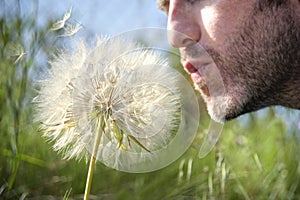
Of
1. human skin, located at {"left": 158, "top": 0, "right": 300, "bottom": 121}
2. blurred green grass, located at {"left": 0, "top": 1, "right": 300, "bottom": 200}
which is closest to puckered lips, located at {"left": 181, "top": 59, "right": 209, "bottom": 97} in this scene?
human skin, located at {"left": 158, "top": 0, "right": 300, "bottom": 121}

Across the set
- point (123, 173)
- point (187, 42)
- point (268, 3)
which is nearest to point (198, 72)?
point (187, 42)

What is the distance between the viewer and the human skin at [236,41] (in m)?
1.56

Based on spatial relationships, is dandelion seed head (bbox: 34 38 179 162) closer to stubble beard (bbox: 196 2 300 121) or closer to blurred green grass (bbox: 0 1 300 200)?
stubble beard (bbox: 196 2 300 121)

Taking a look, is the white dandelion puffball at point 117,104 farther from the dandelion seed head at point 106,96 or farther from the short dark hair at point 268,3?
the short dark hair at point 268,3

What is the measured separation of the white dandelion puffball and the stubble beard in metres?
0.37

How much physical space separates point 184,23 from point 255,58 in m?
0.19

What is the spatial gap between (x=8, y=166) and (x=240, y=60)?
0.91m

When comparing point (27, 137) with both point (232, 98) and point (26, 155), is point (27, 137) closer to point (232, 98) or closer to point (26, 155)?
point (26, 155)

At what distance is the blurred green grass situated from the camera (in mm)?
2096

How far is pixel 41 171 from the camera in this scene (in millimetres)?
2379

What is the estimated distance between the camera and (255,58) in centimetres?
161

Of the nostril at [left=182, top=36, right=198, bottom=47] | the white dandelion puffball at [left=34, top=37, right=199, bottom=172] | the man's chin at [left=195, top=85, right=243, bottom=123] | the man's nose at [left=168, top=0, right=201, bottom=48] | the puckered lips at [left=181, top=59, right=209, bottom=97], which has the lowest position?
the man's chin at [left=195, top=85, right=243, bottom=123]

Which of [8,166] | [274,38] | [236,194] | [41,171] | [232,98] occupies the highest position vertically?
[274,38]

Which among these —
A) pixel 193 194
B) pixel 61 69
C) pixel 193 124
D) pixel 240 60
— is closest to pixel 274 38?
pixel 240 60
